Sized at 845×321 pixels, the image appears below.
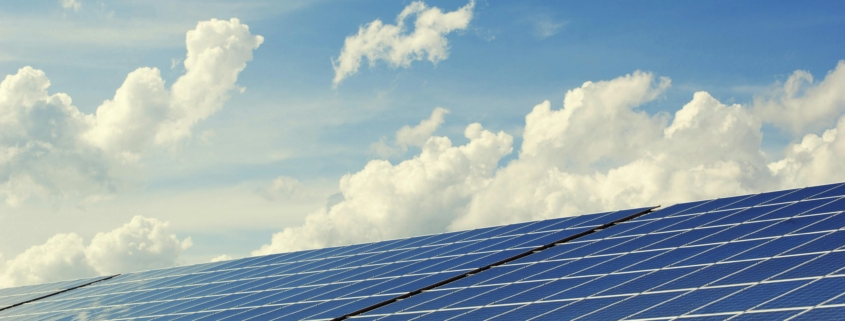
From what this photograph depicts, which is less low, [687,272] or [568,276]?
[568,276]

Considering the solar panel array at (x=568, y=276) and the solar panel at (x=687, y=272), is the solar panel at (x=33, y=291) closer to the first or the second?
the solar panel array at (x=568, y=276)

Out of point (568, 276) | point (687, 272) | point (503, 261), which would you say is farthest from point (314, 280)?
point (687, 272)

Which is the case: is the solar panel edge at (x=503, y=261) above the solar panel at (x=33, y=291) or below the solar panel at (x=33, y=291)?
below

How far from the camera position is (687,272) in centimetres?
1942

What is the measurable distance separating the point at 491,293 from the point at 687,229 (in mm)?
6919

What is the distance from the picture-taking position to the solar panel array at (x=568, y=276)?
17062 mm

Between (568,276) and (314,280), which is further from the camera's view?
(314,280)

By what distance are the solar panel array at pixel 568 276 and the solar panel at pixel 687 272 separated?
5 cm

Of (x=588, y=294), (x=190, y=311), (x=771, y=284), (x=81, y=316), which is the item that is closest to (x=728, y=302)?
(x=771, y=284)

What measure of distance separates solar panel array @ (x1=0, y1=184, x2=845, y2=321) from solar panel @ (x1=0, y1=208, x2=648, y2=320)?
0.11m

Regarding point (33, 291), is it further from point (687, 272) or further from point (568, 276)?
point (687, 272)

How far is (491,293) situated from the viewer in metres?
22.0

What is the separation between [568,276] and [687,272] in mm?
3554

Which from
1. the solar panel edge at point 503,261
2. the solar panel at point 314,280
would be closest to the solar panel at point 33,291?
the solar panel at point 314,280
